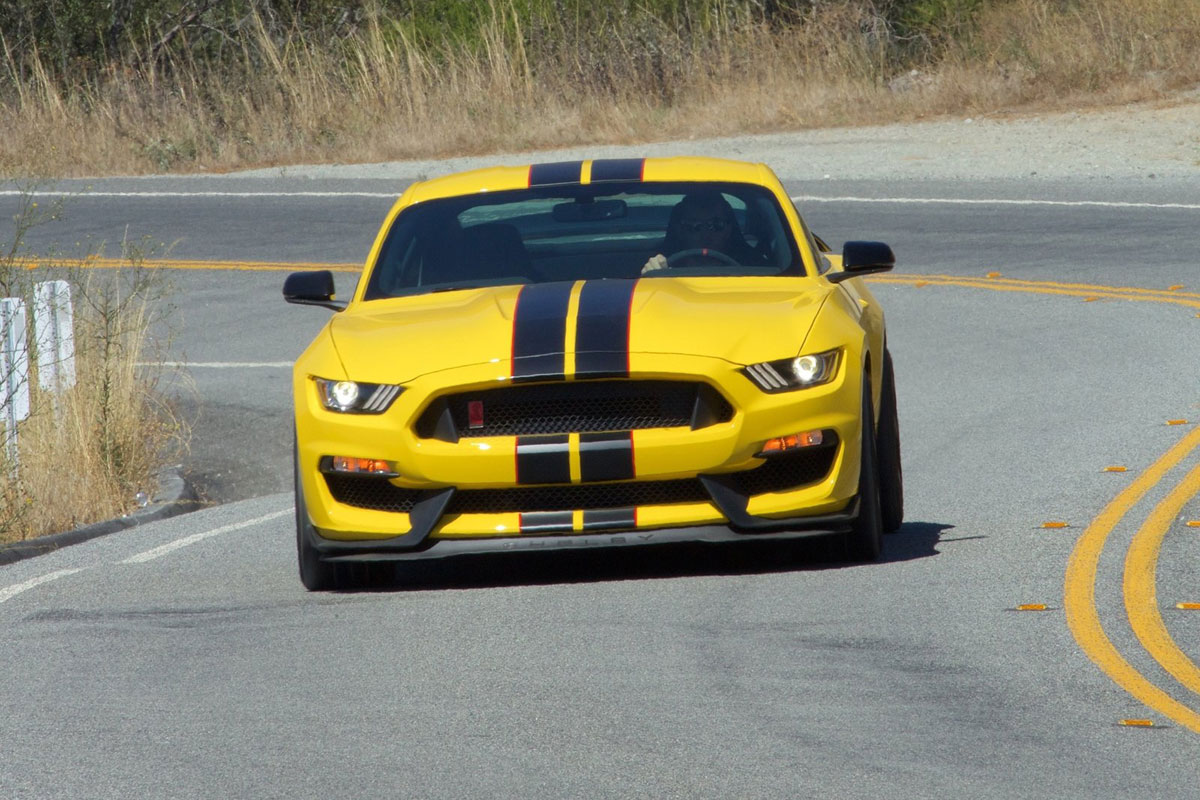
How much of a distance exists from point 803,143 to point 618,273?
1626cm

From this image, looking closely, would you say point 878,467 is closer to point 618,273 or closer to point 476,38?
point 618,273

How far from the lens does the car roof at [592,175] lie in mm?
8703

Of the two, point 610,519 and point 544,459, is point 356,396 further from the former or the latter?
point 610,519

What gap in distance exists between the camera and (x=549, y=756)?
515cm

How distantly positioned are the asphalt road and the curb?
48 centimetres

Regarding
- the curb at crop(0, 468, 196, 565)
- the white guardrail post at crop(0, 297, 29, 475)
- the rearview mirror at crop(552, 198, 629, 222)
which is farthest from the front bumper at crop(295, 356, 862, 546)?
the white guardrail post at crop(0, 297, 29, 475)

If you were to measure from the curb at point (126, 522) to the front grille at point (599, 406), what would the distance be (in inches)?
136

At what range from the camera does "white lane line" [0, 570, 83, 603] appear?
8002mm

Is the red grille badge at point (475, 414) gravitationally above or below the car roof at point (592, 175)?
below

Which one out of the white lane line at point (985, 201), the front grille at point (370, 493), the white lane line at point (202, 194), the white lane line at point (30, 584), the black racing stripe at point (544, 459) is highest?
the black racing stripe at point (544, 459)

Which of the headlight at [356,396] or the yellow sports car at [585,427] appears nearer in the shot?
the yellow sports car at [585,427]

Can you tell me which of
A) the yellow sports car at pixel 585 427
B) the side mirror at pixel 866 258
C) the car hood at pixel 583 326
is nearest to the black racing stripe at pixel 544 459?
the yellow sports car at pixel 585 427

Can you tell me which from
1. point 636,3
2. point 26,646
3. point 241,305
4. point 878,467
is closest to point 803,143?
point 636,3

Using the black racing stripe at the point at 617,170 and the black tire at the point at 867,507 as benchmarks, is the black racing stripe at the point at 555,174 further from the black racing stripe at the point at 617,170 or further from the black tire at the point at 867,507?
the black tire at the point at 867,507
